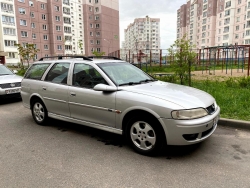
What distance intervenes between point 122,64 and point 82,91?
1.14m

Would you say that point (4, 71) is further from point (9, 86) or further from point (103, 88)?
point (103, 88)

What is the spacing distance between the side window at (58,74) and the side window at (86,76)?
0.31 m

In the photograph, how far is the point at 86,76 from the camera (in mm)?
4391

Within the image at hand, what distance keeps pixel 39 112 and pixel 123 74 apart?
245 cm

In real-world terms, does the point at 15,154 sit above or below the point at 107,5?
below

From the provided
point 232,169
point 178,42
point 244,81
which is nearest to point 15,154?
point 232,169

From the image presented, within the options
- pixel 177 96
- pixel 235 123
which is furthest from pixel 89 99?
pixel 235 123

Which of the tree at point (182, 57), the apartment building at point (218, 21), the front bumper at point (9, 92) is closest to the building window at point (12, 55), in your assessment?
the apartment building at point (218, 21)

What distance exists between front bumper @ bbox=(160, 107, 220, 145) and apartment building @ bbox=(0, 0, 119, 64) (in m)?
24.8

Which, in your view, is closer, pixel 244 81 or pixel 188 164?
pixel 188 164

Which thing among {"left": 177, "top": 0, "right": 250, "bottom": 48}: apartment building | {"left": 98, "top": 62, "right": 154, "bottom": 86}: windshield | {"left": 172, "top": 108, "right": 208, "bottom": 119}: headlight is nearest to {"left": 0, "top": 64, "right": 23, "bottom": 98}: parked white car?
{"left": 98, "top": 62, "right": 154, "bottom": 86}: windshield

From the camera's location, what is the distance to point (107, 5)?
66438 millimetres

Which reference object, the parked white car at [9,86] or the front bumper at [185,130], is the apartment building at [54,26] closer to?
the parked white car at [9,86]

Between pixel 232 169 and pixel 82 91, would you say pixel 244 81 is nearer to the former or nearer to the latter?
pixel 232 169
